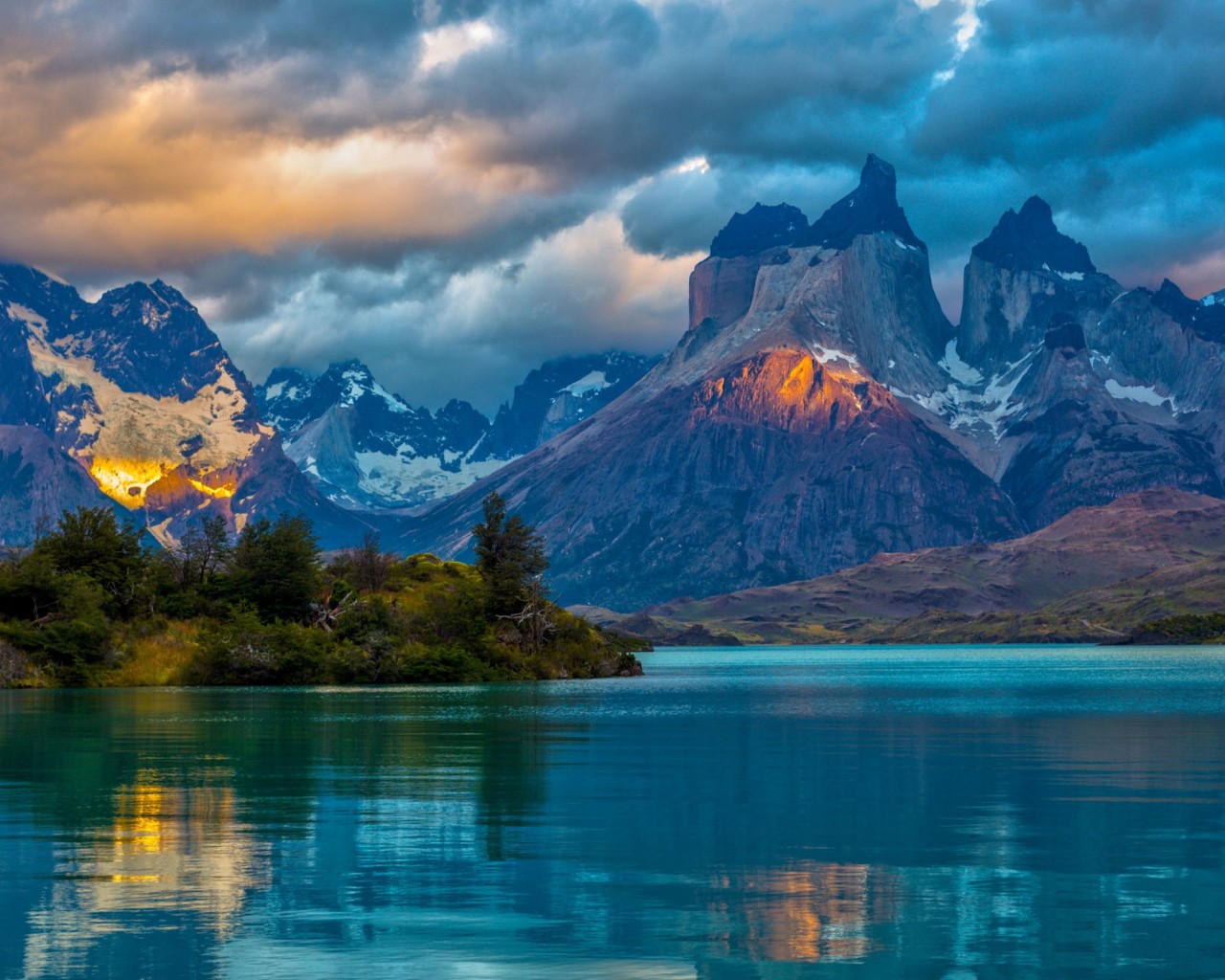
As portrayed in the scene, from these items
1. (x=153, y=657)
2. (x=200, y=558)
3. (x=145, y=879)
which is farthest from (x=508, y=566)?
(x=145, y=879)

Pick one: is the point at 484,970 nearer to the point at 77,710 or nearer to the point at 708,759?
the point at 708,759

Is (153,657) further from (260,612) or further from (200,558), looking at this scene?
(200,558)

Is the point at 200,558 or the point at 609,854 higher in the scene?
the point at 200,558

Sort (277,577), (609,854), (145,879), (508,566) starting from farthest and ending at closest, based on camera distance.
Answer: (508,566) < (277,577) < (609,854) < (145,879)

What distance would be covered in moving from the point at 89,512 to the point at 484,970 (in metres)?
149

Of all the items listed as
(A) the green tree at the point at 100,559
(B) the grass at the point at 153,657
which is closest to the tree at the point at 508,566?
(B) the grass at the point at 153,657

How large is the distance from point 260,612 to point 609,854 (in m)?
128

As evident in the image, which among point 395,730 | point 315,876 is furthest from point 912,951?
point 395,730

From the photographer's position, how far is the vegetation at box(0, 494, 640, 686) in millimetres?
151750

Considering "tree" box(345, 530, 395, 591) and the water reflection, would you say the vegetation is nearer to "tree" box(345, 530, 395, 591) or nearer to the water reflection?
"tree" box(345, 530, 395, 591)

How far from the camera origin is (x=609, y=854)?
41.9 metres

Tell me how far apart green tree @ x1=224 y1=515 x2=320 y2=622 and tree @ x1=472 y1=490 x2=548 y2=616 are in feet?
64.9

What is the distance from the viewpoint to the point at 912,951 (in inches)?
1187

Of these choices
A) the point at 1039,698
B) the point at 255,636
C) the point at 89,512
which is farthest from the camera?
the point at 89,512
